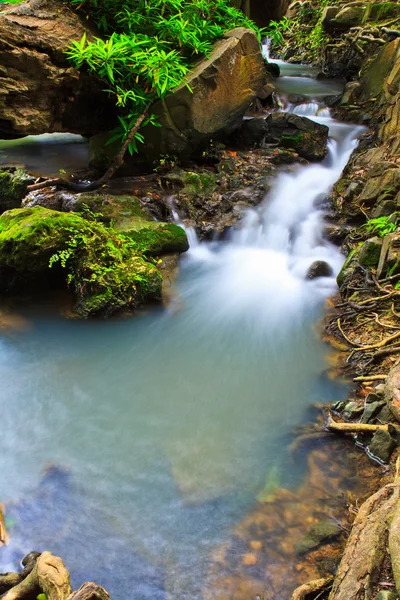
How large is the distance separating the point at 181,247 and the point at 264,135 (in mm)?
4486

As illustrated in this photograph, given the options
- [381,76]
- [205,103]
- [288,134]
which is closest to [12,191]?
[205,103]

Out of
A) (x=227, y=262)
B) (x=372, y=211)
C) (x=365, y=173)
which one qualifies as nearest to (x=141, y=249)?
(x=227, y=262)

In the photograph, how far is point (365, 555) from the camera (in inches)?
85.8

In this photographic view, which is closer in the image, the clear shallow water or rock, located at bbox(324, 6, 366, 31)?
the clear shallow water

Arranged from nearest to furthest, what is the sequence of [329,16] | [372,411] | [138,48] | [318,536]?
[318,536], [372,411], [138,48], [329,16]

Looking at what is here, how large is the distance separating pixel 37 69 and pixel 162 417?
567 cm

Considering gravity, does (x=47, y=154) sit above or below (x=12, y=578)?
above

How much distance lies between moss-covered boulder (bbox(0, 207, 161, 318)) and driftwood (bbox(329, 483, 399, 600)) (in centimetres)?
384

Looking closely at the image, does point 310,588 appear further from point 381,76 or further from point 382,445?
point 381,76

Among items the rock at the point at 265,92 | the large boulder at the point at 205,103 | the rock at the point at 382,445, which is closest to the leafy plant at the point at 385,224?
the rock at the point at 382,445

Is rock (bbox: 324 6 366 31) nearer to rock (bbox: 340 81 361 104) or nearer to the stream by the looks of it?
rock (bbox: 340 81 361 104)

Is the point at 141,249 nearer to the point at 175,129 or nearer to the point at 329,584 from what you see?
the point at 175,129

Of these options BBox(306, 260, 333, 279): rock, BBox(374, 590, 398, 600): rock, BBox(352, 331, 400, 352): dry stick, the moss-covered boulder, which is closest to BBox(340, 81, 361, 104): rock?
BBox(306, 260, 333, 279): rock

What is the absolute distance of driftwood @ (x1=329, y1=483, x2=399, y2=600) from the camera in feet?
6.68
